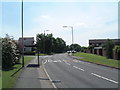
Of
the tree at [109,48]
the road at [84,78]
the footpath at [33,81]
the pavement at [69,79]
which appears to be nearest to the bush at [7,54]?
the pavement at [69,79]

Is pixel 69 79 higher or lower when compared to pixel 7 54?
lower

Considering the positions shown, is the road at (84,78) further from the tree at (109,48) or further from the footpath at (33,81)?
the tree at (109,48)

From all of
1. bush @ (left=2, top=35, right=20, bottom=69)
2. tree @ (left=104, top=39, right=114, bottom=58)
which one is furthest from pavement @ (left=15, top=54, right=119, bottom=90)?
tree @ (left=104, top=39, right=114, bottom=58)

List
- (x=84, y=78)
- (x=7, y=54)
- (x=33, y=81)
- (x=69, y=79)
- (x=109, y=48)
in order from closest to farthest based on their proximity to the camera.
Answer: (x=33, y=81), (x=69, y=79), (x=84, y=78), (x=7, y=54), (x=109, y=48)

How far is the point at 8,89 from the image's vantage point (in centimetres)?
975

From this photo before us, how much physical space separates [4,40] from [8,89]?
13.8 meters

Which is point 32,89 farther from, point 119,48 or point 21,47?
point 119,48

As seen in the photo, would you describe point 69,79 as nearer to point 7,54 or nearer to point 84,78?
point 84,78

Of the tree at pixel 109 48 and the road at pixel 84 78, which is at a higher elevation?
the tree at pixel 109 48

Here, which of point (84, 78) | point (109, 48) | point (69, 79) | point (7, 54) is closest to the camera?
point (69, 79)

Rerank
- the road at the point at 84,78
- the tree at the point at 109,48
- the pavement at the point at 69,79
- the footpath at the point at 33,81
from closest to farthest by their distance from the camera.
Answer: the footpath at the point at 33,81, the pavement at the point at 69,79, the road at the point at 84,78, the tree at the point at 109,48

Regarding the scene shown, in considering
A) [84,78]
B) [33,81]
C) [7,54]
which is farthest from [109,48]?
[33,81]

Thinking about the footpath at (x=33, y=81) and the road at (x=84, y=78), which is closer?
the footpath at (x=33, y=81)

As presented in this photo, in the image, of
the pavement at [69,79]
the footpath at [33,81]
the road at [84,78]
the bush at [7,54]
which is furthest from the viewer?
the bush at [7,54]
